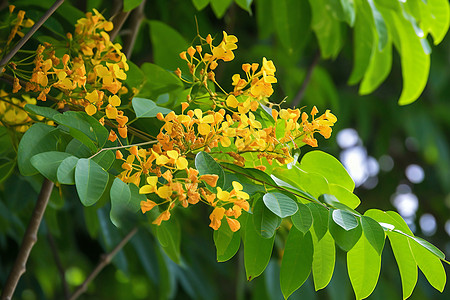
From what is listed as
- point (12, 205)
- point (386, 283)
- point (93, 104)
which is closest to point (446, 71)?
point (386, 283)

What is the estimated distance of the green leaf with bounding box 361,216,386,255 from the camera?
534mm

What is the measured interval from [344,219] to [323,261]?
2.8 inches

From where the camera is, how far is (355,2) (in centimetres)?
95

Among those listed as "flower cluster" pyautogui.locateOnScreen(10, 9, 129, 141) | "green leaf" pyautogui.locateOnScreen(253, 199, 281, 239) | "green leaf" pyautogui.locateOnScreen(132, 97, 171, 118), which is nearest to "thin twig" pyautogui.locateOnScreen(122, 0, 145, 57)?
"flower cluster" pyautogui.locateOnScreen(10, 9, 129, 141)

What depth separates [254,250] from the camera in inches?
22.6

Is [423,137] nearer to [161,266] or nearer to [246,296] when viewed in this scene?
[246,296]

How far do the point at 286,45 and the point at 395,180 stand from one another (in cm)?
151

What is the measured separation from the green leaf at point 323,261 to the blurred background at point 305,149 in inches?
15.2

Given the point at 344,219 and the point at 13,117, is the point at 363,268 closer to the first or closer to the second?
the point at 344,219

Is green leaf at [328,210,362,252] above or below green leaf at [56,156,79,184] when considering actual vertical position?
below

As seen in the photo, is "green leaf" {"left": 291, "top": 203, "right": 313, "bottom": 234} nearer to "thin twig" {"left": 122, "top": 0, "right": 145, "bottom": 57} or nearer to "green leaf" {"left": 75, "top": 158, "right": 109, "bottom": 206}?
"green leaf" {"left": 75, "top": 158, "right": 109, "bottom": 206}

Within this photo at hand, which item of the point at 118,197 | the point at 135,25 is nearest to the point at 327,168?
the point at 118,197

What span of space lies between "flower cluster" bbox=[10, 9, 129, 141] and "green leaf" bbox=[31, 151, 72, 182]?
6 centimetres

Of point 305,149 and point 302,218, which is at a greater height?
point 302,218
